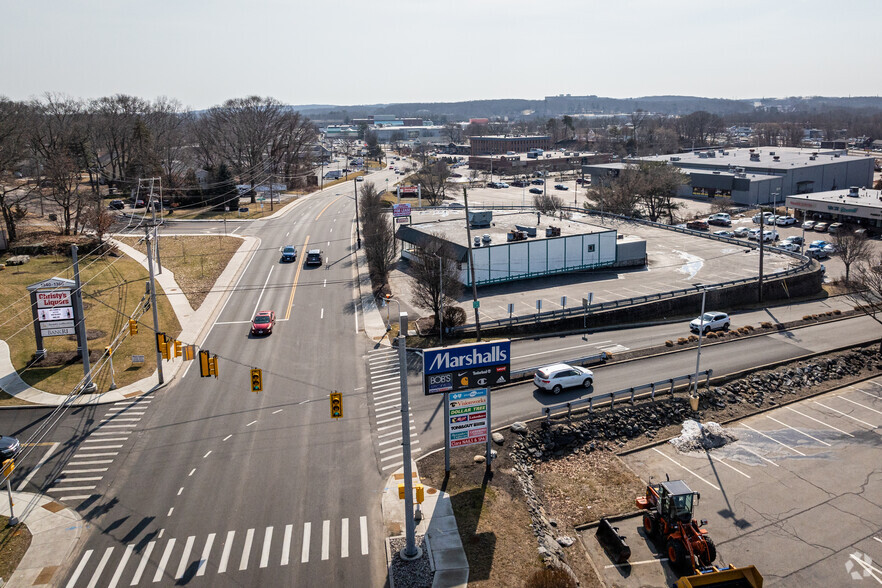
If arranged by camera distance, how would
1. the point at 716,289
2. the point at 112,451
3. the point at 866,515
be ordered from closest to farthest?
the point at 866,515, the point at 112,451, the point at 716,289

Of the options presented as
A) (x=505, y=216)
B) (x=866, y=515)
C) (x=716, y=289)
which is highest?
(x=505, y=216)

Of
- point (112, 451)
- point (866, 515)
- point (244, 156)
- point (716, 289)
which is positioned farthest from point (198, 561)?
point (244, 156)

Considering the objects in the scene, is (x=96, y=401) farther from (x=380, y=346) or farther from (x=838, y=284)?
(x=838, y=284)

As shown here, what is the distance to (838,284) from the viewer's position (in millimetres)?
63031

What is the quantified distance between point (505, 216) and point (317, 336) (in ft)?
131

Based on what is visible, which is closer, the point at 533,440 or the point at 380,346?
the point at 533,440

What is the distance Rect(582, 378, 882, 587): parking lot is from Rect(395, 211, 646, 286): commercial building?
1125 inches

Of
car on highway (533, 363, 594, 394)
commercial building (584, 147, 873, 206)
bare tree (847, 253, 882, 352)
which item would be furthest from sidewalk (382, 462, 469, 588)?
commercial building (584, 147, 873, 206)

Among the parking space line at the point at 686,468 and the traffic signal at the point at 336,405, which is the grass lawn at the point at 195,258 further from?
the parking space line at the point at 686,468

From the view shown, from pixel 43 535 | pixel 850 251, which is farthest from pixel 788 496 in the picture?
pixel 850 251

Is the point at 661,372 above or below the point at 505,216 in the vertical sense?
below

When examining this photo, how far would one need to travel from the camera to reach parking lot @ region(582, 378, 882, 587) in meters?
21.7

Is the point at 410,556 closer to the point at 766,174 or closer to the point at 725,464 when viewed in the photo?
the point at 725,464

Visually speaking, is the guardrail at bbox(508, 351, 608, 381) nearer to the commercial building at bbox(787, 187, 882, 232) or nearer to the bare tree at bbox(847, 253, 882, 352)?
the bare tree at bbox(847, 253, 882, 352)
